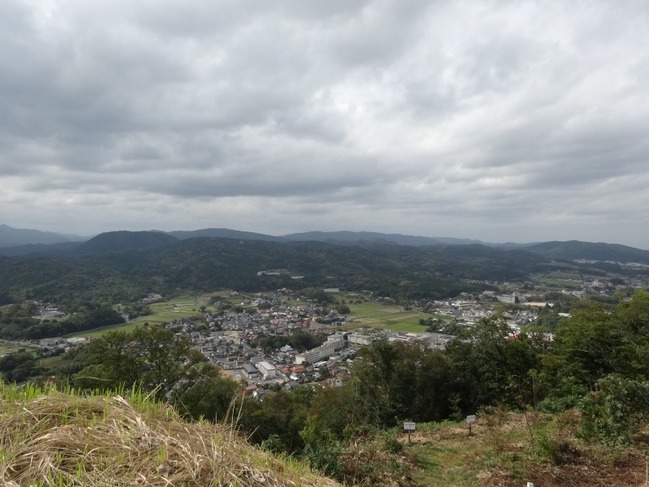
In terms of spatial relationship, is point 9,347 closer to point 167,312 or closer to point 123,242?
point 167,312

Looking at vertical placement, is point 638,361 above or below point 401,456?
above

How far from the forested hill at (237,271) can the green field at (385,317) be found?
1295 centimetres

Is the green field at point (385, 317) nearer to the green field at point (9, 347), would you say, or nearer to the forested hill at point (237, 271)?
the forested hill at point (237, 271)

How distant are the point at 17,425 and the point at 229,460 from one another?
1.00m

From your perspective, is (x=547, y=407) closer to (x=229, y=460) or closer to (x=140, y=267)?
(x=229, y=460)

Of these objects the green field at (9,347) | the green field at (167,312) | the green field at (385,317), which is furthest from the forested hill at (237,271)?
the green field at (9,347)

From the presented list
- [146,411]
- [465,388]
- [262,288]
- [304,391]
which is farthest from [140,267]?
[146,411]

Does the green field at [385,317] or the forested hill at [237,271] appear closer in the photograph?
the green field at [385,317]

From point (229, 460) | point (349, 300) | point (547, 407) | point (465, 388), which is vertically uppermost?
point (229, 460)

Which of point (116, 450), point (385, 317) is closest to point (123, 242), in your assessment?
point (385, 317)

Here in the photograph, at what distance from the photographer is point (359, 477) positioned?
549 centimetres

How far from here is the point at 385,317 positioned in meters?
66.8

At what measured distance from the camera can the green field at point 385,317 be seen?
57.1m

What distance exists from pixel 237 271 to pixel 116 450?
117694mm
